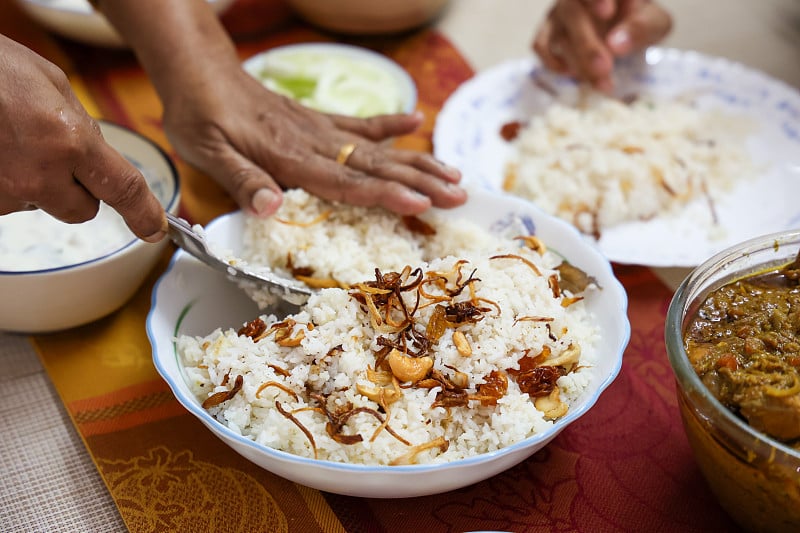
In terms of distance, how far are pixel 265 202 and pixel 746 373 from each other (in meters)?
0.99

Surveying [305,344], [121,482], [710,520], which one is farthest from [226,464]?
[710,520]

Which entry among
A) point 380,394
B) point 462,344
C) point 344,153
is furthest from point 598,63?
point 380,394

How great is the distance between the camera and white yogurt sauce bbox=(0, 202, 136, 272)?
1.59m

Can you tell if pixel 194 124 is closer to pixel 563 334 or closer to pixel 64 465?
pixel 64 465

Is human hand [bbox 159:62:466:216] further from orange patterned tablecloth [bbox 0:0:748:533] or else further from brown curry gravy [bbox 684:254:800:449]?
brown curry gravy [bbox 684:254:800:449]

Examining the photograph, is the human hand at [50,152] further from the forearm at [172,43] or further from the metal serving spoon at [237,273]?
the forearm at [172,43]

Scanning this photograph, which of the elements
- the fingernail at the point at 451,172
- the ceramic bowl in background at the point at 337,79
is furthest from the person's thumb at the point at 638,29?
the fingernail at the point at 451,172

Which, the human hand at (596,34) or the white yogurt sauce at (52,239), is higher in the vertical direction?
the human hand at (596,34)

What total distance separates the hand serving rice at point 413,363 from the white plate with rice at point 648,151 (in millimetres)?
454

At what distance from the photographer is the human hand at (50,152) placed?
3.59 feet

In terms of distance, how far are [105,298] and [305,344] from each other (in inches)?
21.1

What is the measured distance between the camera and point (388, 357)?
1258mm

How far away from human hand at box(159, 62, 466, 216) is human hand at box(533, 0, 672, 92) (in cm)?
66

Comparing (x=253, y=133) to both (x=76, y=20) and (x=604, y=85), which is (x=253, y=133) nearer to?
(x=76, y=20)
